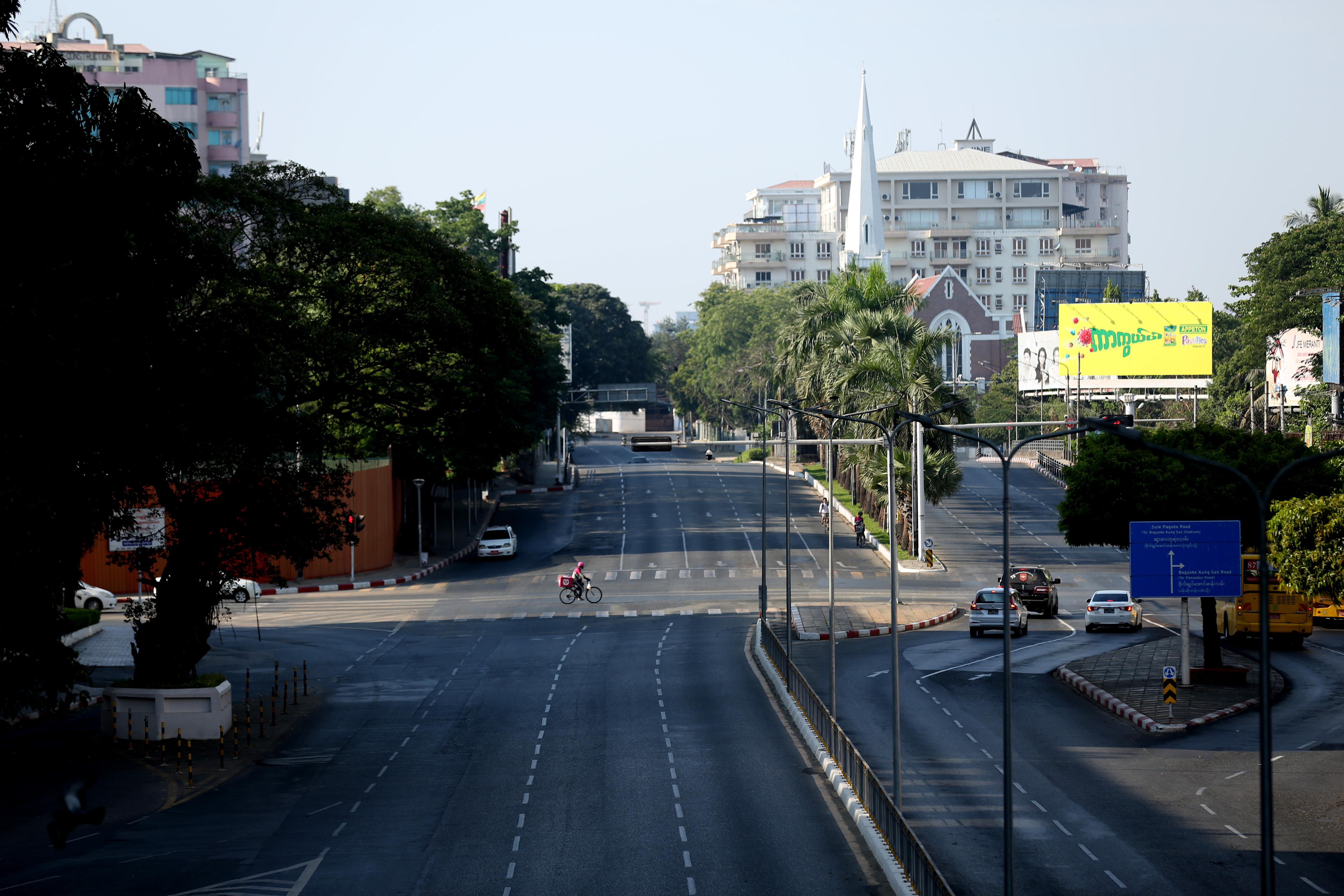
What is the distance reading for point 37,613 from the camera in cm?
1983

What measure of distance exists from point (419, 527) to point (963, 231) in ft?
451

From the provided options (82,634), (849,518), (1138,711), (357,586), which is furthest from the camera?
(849,518)

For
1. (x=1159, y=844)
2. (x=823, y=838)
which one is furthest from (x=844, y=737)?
(x=1159, y=844)

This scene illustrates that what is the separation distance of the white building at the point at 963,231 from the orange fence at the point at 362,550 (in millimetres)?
125047

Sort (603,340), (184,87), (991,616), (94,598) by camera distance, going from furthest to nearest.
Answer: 1. (603,340)
2. (184,87)
3. (94,598)
4. (991,616)

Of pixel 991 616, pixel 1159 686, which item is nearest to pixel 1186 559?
pixel 1159 686

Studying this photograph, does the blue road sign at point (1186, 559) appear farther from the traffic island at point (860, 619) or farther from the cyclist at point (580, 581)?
the cyclist at point (580, 581)

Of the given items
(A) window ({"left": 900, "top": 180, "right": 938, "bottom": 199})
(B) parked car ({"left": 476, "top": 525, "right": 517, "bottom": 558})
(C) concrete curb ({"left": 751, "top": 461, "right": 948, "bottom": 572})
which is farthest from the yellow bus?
(A) window ({"left": 900, "top": 180, "right": 938, "bottom": 199})

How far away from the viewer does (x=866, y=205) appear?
6973 inches

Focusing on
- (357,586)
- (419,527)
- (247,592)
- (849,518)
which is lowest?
(357,586)

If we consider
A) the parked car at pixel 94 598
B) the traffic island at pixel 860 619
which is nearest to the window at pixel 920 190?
the traffic island at pixel 860 619

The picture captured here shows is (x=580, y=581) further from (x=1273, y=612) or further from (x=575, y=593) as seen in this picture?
(x=1273, y=612)

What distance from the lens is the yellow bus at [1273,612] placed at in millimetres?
41906

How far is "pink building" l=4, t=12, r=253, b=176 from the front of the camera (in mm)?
117000
